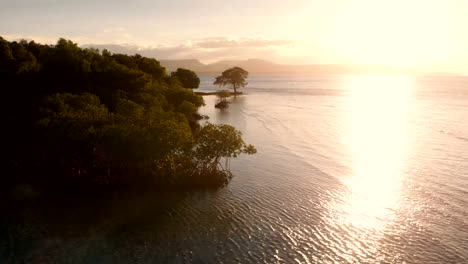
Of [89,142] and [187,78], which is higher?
[187,78]

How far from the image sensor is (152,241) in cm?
3609

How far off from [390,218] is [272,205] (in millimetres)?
13102

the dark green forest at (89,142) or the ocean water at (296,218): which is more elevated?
the dark green forest at (89,142)

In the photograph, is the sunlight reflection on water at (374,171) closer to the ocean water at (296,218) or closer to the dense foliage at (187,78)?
the ocean water at (296,218)

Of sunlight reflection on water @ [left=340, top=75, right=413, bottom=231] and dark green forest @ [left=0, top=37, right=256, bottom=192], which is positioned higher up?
dark green forest @ [left=0, top=37, right=256, bottom=192]

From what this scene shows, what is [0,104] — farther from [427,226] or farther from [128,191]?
[427,226]

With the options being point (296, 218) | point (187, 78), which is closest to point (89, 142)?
point (296, 218)

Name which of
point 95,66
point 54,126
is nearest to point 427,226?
point 54,126

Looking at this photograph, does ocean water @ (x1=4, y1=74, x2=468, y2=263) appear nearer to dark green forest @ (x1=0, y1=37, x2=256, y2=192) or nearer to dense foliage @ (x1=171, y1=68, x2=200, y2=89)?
dark green forest @ (x1=0, y1=37, x2=256, y2=192)

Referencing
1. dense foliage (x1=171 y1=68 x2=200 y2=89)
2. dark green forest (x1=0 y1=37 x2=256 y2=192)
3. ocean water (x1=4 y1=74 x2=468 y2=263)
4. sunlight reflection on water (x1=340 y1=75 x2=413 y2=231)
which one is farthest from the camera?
dense foliage (x1=171 y1=68 x2=200 y2=89)

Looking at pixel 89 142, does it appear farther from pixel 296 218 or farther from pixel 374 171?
pixel 374 171

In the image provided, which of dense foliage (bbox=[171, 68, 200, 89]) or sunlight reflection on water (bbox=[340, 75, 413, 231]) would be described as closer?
sunlight reflection on water (bbox=[340, 75, 413, 231])

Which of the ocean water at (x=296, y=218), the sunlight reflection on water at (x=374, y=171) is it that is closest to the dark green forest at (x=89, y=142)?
the ocean water at (x=296, y=218)

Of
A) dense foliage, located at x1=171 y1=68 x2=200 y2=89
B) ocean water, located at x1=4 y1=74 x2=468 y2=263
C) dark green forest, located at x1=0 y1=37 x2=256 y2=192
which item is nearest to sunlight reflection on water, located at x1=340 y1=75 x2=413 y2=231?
ocean water, located at x1=4 y1=74 x2=468 y2=263
